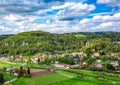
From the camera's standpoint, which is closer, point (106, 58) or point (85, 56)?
point (106, 58)

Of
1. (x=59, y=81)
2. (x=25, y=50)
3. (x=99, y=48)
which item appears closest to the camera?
(x=59, y=81)

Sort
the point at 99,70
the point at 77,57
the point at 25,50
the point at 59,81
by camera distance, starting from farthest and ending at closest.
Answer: the point at 25,50 → the point at 77,57 → the point at 99,70 → the point at 59,81

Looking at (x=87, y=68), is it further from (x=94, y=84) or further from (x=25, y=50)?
(x=25, y=50)

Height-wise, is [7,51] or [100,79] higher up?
[7,51]

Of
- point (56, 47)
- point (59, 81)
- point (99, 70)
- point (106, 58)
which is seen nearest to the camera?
point (59, 81)

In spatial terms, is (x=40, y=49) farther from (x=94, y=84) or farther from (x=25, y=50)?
(x=94, y=84)

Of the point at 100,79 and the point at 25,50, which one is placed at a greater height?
the point at 25,50

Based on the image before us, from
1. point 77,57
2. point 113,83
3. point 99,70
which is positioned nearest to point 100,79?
point 113,83

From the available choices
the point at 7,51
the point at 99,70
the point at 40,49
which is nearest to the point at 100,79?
the point at 99,70

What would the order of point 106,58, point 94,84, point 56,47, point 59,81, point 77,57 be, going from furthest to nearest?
point 56,47, point 77,57, point 106,58, point 59,81, point 94,84
